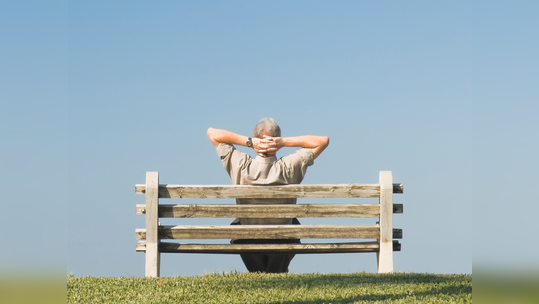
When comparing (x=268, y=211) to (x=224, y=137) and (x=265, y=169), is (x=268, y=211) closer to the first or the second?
(x=265, y=169)

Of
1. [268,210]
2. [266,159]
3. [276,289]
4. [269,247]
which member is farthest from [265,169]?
[276,289]

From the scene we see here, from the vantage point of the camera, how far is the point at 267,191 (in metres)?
7.88

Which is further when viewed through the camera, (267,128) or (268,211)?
(267,128)

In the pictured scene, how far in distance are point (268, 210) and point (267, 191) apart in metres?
0.28

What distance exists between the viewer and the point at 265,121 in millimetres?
8297

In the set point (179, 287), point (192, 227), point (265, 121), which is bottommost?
point (179, 287)

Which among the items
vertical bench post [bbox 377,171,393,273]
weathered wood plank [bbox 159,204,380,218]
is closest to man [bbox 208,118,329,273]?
weathered wood plank [bbox 159,204,380,218]

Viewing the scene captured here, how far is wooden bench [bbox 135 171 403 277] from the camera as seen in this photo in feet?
25.3

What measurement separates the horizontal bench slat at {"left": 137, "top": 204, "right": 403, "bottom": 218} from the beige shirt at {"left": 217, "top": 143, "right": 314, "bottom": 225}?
0.92 ft

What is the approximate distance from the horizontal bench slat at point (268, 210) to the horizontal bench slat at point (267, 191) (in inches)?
6.2
